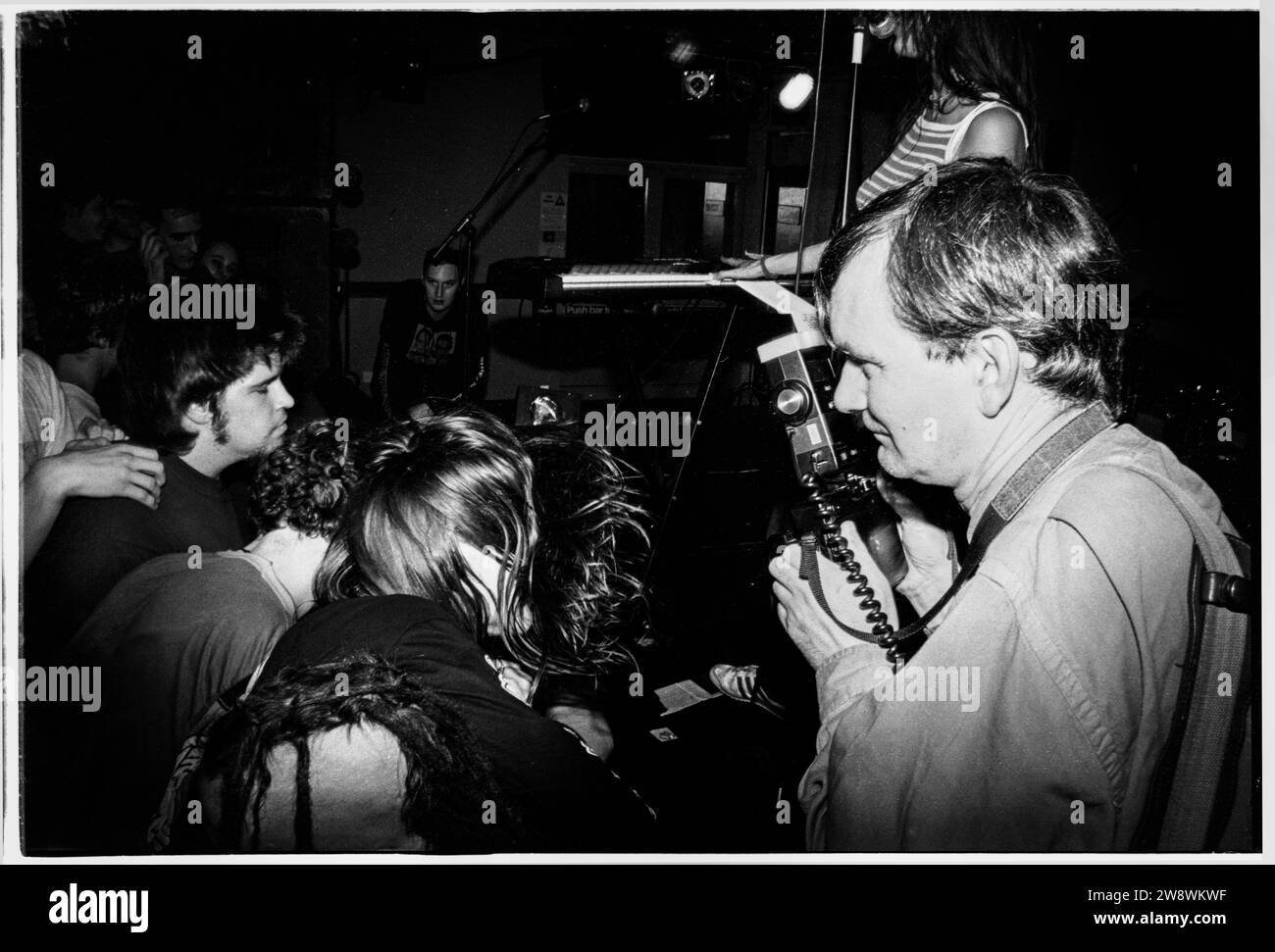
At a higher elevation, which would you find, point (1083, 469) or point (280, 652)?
point (1083, 469)

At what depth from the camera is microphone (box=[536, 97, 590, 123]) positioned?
271 centimetres

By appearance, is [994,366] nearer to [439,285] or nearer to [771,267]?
[771,267]

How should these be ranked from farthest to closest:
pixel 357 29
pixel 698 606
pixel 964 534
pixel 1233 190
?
pixel 357 29 < pixel 698 606 < pixel 1233 190 < pixel 964 534

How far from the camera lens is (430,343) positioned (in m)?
2.48

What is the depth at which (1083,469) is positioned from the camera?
128 centimetres

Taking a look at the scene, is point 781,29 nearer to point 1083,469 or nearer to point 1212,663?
point 1083,469

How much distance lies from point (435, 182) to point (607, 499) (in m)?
1.54

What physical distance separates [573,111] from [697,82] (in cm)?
42

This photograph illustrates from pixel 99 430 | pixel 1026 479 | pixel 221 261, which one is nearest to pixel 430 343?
A: pixel 221 261

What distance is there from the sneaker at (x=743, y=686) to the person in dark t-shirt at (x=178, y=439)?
1.11m

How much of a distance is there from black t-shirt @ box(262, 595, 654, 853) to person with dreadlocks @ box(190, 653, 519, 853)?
23mm

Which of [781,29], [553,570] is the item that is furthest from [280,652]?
Result: [781,29]

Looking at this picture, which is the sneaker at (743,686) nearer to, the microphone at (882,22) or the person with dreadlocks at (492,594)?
the person with dreadlocks at (492,594)

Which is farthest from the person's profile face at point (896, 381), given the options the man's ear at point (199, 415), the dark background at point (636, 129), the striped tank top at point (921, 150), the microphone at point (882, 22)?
the man's ear at point (199, 415)
